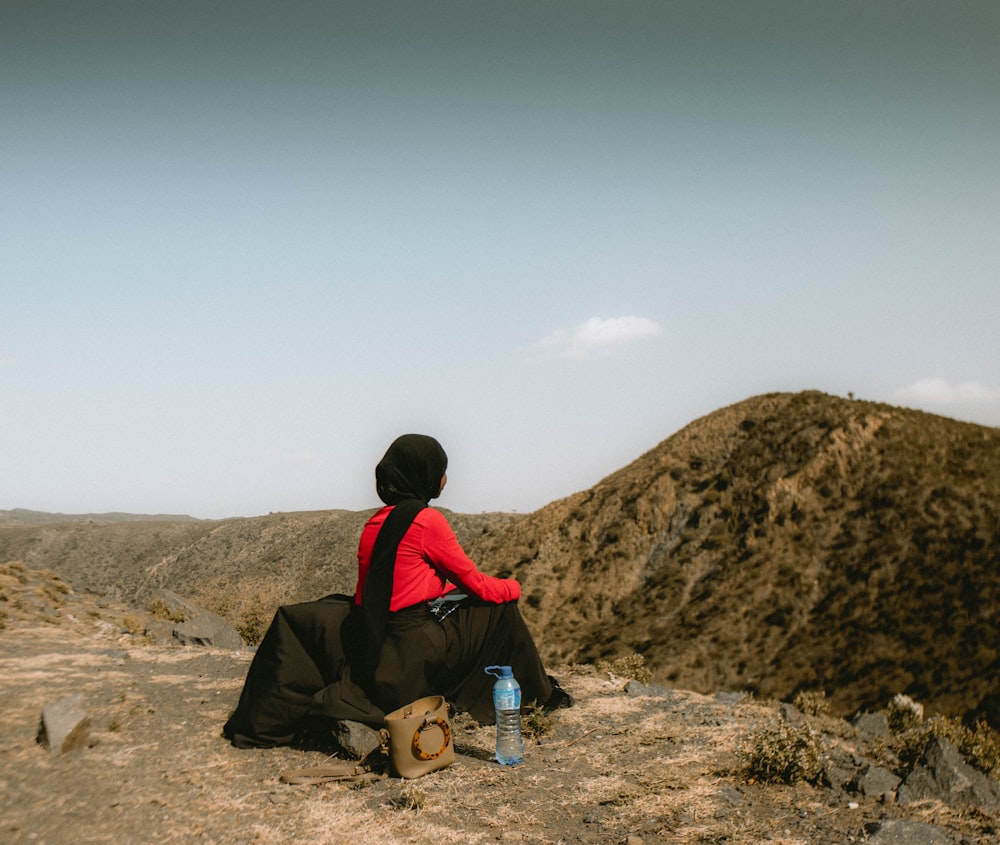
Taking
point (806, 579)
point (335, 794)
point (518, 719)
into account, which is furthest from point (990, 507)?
point (335, 794)

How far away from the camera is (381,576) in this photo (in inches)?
187

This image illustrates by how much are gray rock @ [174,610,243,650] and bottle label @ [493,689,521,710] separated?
22.4ft

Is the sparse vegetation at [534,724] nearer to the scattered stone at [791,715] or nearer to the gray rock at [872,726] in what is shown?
the scattered stone at [791,715]

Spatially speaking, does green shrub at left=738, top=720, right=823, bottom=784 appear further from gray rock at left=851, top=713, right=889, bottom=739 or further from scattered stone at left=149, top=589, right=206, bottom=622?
scattered stone at left=149, top=589, right=206, bottom=622

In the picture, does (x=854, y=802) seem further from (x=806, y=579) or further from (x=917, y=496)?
(x=917, y=496)

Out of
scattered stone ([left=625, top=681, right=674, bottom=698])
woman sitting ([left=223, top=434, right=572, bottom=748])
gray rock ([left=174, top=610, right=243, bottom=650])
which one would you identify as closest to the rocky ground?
woman sitting ([left=223, top=434, right=572, bottom=748])

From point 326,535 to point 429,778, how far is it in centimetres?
3455

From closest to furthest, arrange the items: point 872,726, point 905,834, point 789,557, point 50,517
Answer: point 905,834 < point 872,726 < point 789,557 < point 50,517

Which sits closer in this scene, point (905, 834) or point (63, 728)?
point (905, 834)

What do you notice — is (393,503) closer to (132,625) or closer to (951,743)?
(951,743)

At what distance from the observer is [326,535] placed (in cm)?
3775

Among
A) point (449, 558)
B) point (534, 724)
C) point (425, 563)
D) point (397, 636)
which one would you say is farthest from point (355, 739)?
point (534, 724)

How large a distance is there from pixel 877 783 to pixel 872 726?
291cm

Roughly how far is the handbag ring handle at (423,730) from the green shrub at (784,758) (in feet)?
6.54
